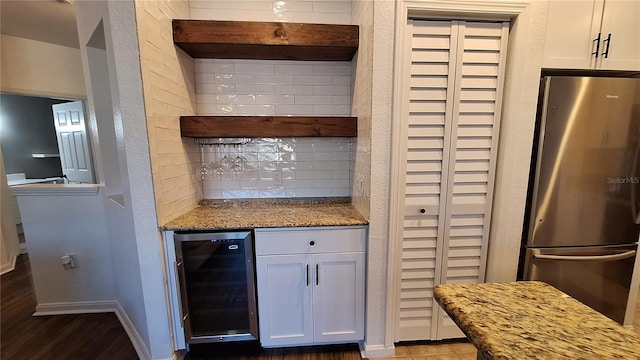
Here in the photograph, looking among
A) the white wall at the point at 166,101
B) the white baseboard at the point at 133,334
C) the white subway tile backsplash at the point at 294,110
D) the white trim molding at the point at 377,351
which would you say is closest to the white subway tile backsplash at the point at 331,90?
the white subway tile backsplash at the point at 294,110

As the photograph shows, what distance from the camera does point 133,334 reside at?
178 cm

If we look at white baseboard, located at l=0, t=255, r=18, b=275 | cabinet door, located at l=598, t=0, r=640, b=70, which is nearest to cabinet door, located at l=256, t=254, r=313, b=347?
cabinet door, located at l=598, t=0, r=640, b=70

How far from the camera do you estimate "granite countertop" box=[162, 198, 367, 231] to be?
1.48 m

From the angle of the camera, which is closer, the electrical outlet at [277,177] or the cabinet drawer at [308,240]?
the cabinet drawer at [308,240]

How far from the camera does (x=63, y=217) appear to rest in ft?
6.61

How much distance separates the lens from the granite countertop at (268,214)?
1.48 m

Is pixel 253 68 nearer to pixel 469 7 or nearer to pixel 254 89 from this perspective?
pixel 254 89

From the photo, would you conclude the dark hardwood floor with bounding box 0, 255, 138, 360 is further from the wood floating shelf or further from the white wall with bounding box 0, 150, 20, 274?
the wood floating shelf

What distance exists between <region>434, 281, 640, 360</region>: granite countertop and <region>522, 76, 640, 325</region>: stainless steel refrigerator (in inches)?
38.0

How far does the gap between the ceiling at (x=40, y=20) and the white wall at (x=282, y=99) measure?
1.66 meters

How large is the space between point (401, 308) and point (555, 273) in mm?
981

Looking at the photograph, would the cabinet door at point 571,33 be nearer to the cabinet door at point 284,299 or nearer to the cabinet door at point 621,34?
the cabinet door at point 621,34

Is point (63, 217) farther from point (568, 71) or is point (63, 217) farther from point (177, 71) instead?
point (568, 71)

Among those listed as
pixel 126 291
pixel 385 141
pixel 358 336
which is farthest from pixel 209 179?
pixel 358 336
